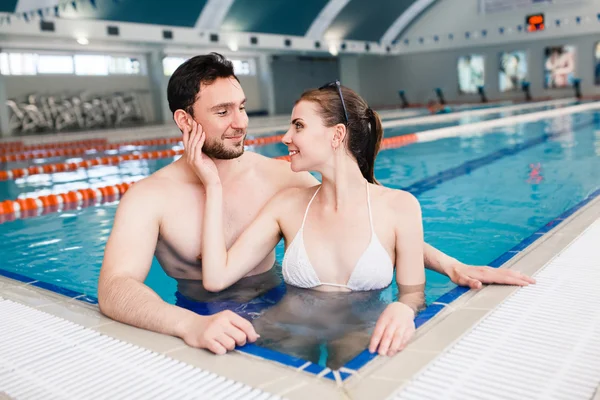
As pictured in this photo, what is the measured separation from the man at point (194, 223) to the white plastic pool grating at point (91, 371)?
0.49 ft

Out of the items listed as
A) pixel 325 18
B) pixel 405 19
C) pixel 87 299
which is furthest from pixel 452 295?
pixel 405 19

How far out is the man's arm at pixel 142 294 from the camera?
6.07ft

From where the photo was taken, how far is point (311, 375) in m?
1.62

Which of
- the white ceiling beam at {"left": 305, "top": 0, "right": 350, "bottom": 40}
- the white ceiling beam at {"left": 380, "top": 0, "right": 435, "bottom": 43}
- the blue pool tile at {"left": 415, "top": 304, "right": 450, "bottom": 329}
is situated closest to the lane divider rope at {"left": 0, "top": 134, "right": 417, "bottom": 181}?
the blue pool tile at {"left": 415, "top": 304, "right": 450, "bottom": 329}

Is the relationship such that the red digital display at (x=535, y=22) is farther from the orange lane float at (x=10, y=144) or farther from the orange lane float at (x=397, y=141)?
the orange lane float at (x=10, y=144)

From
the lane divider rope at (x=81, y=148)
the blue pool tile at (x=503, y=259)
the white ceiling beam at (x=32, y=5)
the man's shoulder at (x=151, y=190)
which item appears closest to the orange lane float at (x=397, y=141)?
the lane divider rope at (x=81, y=148)

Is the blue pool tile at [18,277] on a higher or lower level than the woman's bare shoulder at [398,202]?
lower

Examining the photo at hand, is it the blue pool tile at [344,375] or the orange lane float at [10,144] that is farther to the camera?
the orange lane float at [10,144]

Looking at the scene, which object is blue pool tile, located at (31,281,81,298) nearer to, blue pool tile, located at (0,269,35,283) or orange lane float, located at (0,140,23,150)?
blue pool tile, located at (0,269,35,283)

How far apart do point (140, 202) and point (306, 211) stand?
0.72m

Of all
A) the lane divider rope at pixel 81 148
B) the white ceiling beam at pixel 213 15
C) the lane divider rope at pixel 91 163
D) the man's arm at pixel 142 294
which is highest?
the white ceiling beam at pixel 213 15

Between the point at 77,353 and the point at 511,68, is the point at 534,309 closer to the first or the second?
the point at 77,353

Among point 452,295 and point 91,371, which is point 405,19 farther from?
point 91,371

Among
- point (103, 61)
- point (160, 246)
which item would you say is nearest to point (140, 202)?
point (160, 246)
